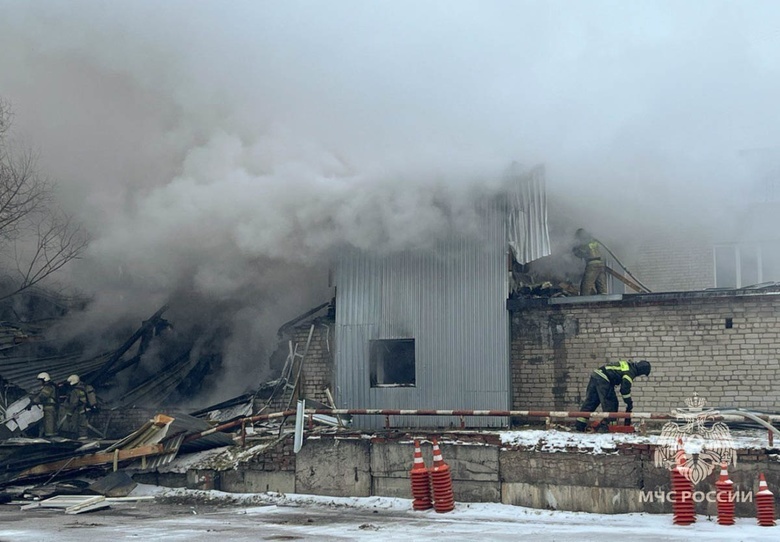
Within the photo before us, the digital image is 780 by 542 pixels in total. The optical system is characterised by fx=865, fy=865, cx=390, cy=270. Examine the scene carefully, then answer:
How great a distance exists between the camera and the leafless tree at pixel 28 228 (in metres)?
17.0

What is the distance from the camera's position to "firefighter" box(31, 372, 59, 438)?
1579 centimetres

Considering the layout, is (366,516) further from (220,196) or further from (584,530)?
(220,196)

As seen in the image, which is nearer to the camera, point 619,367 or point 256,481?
point 619,367

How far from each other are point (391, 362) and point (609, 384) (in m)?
4.47

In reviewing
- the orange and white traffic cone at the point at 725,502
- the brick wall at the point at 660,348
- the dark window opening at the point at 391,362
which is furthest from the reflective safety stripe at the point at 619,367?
the dark window opening at the point at 391,362

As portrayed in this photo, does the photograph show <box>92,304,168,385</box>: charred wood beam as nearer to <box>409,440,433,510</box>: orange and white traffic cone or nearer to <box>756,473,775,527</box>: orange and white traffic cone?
<box>409,440,433,510</box>: orange and white traffic cone

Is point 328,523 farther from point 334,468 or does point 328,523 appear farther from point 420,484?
point 334,468

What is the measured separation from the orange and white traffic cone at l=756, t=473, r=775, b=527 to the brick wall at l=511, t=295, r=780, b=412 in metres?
4.18

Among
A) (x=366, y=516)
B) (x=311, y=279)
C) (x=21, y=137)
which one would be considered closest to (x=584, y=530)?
(x=366, y=516)

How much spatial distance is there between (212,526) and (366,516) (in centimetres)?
191

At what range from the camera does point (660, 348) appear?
13.5 m

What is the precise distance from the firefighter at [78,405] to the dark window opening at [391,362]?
567 centimetres

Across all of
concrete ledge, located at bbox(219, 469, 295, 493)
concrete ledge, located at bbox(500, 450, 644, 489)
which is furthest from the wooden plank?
concrete ledge, located at bbox(500, 450, 644, 489)

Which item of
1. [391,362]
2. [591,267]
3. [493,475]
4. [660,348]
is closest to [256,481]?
[493,475]
